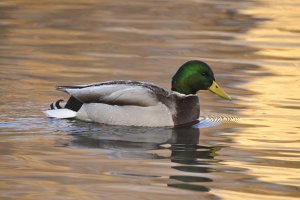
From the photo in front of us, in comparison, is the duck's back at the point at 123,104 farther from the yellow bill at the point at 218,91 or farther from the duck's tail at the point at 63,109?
the yellow bill at the point at 218,91

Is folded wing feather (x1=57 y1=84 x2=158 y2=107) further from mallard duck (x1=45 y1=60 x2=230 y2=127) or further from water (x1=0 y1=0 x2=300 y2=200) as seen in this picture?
water (x1=0 y1=0 x2=300 y2=200)

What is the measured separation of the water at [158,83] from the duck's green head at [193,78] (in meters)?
0.35

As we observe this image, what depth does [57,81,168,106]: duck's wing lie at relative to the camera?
39.6 feet

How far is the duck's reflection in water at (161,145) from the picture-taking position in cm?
957

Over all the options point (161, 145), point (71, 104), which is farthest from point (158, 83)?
point (161, 145)

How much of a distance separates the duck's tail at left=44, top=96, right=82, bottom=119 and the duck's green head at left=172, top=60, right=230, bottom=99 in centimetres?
106

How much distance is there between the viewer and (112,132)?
38.3ft

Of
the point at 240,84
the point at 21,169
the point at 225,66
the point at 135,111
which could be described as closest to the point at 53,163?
the point at 21,169

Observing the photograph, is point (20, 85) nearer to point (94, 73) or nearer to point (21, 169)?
point (94, 73)

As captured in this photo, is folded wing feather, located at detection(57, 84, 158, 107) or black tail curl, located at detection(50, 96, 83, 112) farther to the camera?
black tail curl, located at detection(50, 96, 83, 112)

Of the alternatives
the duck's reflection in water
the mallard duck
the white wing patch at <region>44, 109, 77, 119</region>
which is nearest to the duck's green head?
the mallard duck

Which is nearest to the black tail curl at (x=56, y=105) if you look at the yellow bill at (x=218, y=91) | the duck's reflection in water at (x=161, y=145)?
the duck's reflection in water at (x=161, y=145)

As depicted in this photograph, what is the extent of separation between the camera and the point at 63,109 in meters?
12.2

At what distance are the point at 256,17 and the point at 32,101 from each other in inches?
353
